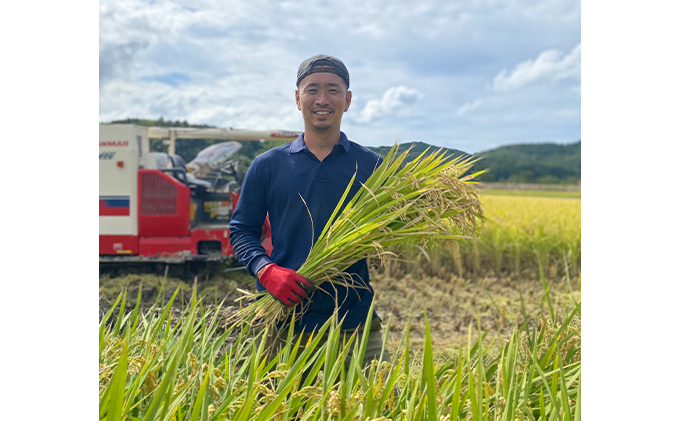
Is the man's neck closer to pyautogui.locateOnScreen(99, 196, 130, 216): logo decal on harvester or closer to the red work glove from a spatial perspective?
the red work glove

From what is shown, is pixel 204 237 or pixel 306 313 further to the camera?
pixel 204 237

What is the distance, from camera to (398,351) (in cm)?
169

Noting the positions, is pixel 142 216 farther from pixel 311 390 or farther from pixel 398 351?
pixel 311 390

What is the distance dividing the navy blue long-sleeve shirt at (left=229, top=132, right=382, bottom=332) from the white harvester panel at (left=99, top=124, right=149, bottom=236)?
4900 mm

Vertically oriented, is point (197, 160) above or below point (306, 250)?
above

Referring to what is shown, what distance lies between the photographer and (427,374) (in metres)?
1.03

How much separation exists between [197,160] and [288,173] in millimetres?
6126

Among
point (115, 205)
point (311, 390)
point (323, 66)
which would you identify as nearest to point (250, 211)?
point (323, 66)

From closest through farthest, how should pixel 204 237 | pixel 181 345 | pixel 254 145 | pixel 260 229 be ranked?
pixel 181 345 < pixel 260 229 < pixel 204 237 < pixel 254 145

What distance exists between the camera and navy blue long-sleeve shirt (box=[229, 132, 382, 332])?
1965 millimetres

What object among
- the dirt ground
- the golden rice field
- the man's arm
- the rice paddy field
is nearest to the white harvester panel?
the dirt ground

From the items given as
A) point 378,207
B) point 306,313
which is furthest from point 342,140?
point 306,313

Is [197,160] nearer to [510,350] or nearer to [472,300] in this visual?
[472,300]

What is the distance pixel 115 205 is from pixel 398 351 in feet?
18.7
